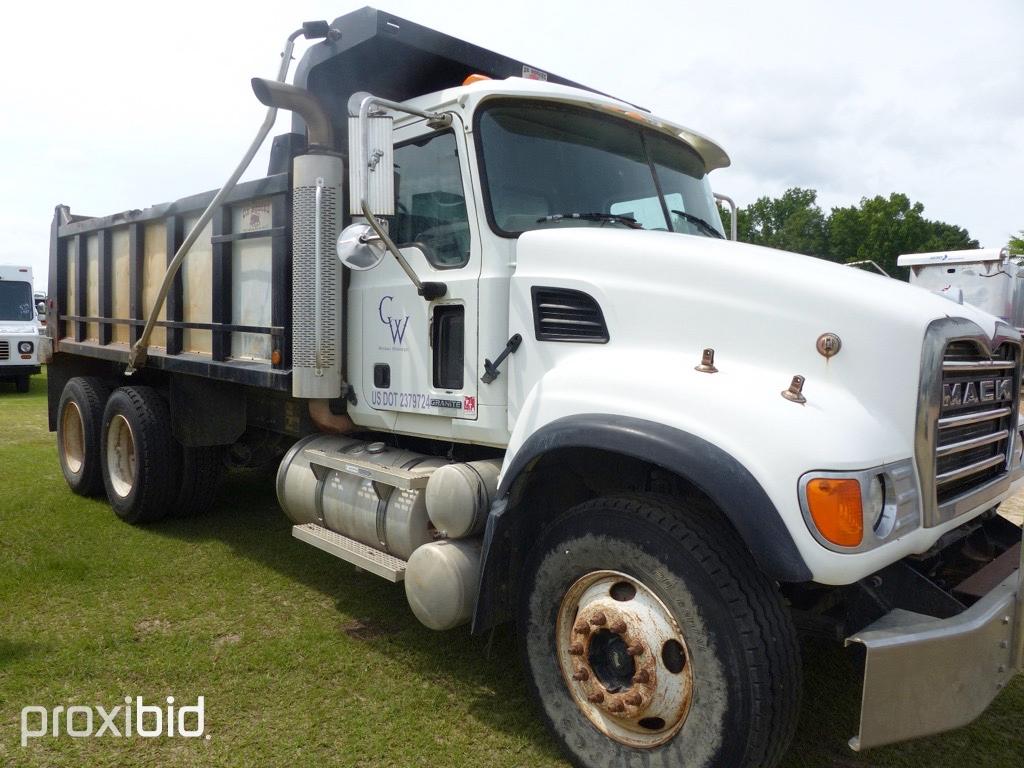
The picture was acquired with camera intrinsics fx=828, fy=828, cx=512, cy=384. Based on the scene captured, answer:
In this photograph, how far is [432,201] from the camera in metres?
3.92

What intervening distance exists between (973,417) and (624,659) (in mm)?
1515

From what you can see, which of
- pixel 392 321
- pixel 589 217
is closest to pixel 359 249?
pixel 392 321

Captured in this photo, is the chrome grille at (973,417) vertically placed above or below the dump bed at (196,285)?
below

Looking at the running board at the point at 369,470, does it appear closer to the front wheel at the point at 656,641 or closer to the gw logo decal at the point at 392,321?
the gw logo decal at the point at 392,321

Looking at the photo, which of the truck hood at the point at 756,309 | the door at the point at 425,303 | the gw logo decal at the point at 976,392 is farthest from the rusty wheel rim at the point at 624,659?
the gw logo decal at the point at 976,392

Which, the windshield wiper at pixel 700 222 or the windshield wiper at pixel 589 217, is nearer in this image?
the windshield wiper at pixel 589 217

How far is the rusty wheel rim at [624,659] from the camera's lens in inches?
107

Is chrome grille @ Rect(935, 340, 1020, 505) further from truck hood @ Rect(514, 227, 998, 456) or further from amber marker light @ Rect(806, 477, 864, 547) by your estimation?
amber marker light @ Rect(806, 477, 864, 547)

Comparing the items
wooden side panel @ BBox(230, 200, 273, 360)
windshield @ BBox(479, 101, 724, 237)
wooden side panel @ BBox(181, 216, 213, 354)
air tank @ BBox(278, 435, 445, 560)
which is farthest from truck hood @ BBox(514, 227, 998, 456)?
wooden side panel @ BBox(181, 216, 213, 354)

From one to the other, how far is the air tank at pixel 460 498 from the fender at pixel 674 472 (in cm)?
29

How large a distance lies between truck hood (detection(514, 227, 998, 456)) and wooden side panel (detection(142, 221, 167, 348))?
331cm

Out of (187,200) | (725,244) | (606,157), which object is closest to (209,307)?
(187,200)

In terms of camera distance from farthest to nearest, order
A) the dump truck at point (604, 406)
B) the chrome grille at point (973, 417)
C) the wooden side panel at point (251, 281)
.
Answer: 1. the wooden side panel at point (251, 281)
2. the chrome grille at point (973, 417)
3. the dump truck at point (604, 406)

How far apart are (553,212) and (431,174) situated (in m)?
0.66
